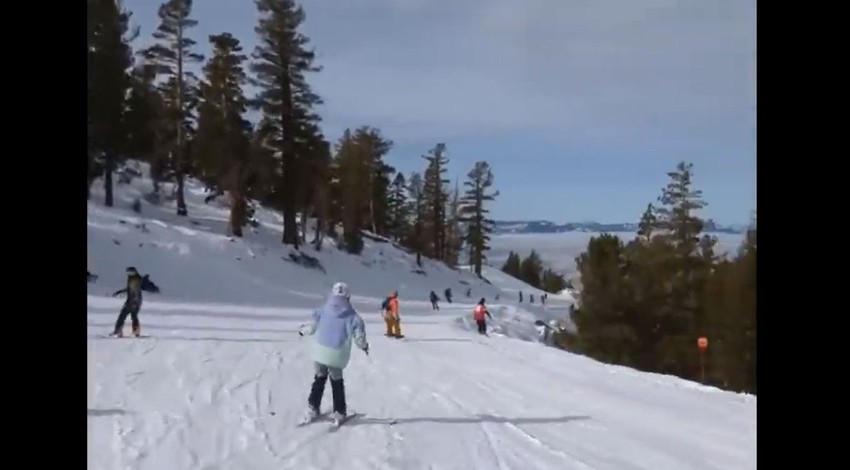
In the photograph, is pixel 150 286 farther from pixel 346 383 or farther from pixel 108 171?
pixel 346 383

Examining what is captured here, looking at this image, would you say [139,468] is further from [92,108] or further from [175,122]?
[175,122]

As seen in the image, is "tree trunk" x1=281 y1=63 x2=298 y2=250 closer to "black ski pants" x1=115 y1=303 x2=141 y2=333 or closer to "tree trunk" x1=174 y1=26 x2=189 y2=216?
"tree trunk" x1=174 y1=26 x2=189 y2=216

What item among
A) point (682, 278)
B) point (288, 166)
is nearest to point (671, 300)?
point (682, 278)

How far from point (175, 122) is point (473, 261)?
165 centimetres

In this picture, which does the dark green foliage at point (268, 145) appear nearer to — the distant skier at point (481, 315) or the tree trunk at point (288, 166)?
the tree trunk at point (288, 166)

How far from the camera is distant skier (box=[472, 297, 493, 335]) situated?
14.4 ft

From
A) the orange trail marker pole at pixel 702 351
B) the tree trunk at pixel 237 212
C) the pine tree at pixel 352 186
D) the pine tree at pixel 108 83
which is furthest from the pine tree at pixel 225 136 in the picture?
the orange trail marker pole at pixel 702 351

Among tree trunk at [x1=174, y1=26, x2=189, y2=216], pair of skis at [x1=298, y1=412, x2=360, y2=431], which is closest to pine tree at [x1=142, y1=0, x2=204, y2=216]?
tree trunk at [x1=174, y1=26, x2=189, y2=216]

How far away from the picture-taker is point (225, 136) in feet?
11.7

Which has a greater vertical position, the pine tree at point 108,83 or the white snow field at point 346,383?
the pine tree at point 108,83

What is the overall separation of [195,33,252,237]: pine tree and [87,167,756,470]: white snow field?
26 cm

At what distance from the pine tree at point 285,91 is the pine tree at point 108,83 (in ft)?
1.84

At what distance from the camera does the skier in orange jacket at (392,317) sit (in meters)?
4.24
